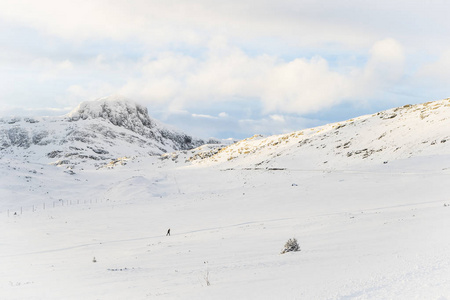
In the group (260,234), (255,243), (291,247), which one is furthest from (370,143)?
(291,247)

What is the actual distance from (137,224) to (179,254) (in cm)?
1309

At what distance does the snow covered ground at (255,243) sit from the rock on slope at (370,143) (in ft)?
19.2

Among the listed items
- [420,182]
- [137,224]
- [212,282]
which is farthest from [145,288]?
[420,182]

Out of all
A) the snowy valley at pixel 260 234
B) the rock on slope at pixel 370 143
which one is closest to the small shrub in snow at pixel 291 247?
the snowy valley at pixel 260 234

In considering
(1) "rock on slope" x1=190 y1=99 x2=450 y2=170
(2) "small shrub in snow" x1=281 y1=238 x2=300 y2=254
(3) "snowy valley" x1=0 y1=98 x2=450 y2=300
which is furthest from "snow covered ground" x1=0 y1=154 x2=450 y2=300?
(1) "rock on slope" x1=190 y1=99 x2=450 y2=170

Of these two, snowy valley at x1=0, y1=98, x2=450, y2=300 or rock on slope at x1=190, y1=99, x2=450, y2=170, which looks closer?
snowy valley at x1=0, y1=98, x2=450, y2=300

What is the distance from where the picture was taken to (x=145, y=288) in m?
10.1

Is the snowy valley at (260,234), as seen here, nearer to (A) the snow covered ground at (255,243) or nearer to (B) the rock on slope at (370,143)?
(A) the snow covered ground at (255,243)

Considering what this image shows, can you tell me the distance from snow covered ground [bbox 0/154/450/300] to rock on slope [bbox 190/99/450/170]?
5.84m

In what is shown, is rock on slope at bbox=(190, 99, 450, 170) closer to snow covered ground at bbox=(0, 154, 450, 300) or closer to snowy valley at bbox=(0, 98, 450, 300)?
Result: snowy valley at bbox=(0, 98, 450, 300)

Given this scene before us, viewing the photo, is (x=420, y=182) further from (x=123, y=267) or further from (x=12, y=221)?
(x=12, y=221)

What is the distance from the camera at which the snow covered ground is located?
8.72m

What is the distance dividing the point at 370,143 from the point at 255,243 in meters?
45.7

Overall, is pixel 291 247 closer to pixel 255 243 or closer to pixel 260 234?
pixel 255 243
